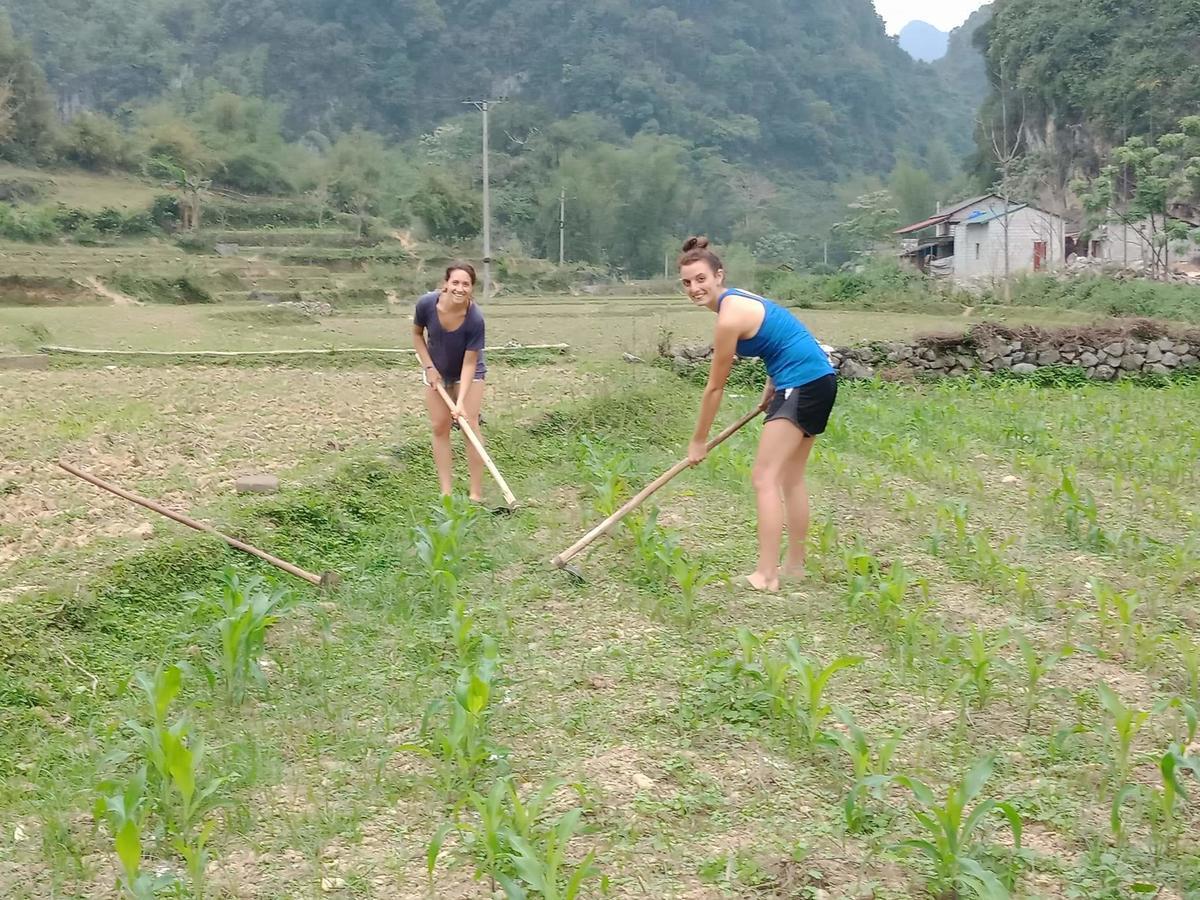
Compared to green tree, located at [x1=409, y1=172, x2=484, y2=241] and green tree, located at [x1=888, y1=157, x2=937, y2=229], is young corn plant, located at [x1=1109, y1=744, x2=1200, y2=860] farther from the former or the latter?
green tree, located at [x1=888, y1=157, x2=937, y2=229]

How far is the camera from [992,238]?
40344mm

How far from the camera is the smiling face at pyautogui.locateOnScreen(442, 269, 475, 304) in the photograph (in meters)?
6.42

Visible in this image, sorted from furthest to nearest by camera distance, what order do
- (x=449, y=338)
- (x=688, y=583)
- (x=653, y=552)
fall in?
(x=449, y=338), (x=653, y=552), (x=688, y=583)

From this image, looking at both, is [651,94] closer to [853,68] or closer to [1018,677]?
[853,68]

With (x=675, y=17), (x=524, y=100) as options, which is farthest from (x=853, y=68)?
(x=524, y=100)

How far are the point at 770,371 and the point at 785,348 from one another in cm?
14

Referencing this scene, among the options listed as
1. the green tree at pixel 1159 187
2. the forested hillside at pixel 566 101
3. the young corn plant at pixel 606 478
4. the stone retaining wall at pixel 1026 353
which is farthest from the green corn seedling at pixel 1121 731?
the forested hillside at pixel 566 101

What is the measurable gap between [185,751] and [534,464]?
5436 millimetres

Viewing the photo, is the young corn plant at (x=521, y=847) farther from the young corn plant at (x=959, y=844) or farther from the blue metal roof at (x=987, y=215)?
the blue metal roof at (x=987, y=215)

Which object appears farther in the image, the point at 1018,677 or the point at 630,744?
the point at 1018,677

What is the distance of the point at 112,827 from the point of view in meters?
2.89

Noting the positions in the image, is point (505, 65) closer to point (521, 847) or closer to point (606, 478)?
point (606, 478)

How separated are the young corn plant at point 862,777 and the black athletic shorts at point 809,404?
75.3 inches

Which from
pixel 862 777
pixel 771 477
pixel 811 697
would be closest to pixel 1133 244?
pixel 771 477
